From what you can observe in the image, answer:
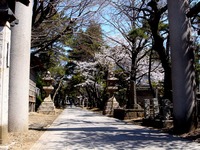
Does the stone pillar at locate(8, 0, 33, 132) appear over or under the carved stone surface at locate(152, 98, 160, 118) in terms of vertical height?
over

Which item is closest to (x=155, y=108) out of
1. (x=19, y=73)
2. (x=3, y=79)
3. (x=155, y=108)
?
(x=155, y=108)

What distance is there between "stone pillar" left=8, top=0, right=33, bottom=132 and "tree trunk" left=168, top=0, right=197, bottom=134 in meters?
6.04

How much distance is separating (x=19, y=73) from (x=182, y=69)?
257 inches

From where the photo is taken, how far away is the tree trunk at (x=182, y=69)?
11578 mm

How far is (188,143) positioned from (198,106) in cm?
450

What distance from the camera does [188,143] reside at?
9.05 metres

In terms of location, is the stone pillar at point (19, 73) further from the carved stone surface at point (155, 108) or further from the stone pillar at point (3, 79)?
the carved stone surface at point (155, 108)

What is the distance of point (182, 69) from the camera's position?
11.7 metres

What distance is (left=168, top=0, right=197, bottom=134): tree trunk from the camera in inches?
456

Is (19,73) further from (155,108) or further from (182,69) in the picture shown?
(155,108)

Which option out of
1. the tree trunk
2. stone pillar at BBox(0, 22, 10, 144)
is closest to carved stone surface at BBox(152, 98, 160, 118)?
the tree trunk

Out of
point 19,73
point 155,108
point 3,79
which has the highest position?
point 19,73

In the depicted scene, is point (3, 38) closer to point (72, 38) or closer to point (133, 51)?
point (72, 38)

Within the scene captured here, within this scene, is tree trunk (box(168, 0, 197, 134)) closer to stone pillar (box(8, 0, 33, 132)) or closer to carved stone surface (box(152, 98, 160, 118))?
carved stone surface (box(152, 98, 160, 118))
